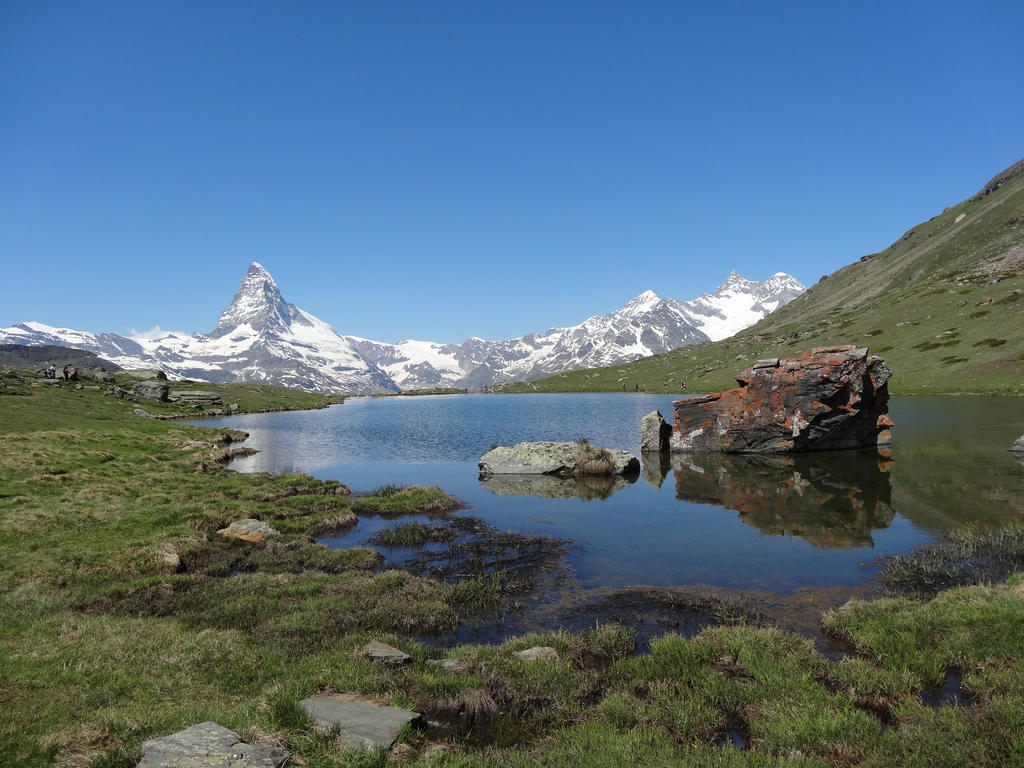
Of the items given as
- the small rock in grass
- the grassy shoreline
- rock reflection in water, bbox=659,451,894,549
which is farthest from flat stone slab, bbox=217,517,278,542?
rock reflection in water, bbox=659,451,894,549

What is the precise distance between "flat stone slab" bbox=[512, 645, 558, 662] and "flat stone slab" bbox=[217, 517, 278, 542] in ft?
55.9

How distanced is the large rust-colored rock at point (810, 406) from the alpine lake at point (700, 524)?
213cm

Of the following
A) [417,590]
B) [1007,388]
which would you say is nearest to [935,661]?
[417,590]

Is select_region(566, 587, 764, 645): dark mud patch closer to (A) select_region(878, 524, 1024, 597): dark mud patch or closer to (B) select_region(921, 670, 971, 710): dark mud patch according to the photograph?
(B) select_region(921, 670, 971, 710): dark mud patch

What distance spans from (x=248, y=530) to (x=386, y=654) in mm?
16465

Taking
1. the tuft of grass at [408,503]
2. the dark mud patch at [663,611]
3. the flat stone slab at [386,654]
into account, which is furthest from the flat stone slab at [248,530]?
the dark mud patch at [663,611]

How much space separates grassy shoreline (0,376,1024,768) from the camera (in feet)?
27.2

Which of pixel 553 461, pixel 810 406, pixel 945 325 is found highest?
pixel 945 325

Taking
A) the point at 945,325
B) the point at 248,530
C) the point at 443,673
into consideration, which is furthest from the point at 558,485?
the point at 945,325

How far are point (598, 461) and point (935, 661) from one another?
3015 centimetres

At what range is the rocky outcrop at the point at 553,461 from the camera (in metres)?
41.2

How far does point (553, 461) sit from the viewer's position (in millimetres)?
42219

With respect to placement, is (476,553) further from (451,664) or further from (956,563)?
(956,563)

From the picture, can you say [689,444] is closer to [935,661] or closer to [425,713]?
[935,661]
